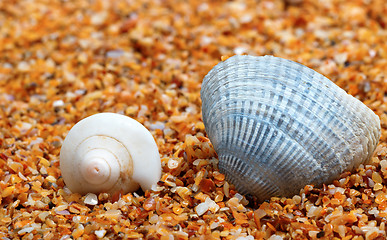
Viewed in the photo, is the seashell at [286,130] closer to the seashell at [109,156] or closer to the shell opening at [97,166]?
the seashell at [109,156]

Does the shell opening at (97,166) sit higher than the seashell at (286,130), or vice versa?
the seashell at (286,130)

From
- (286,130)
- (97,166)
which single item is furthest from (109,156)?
(286,130)

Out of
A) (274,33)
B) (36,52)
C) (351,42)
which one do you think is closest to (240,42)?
(274,33)

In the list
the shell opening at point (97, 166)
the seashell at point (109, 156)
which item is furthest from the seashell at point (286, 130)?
the shell opening at point (97, 166)

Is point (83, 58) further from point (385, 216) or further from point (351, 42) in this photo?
point (385, 216)

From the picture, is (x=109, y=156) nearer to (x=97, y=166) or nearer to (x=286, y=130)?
(x=97, y=166)
